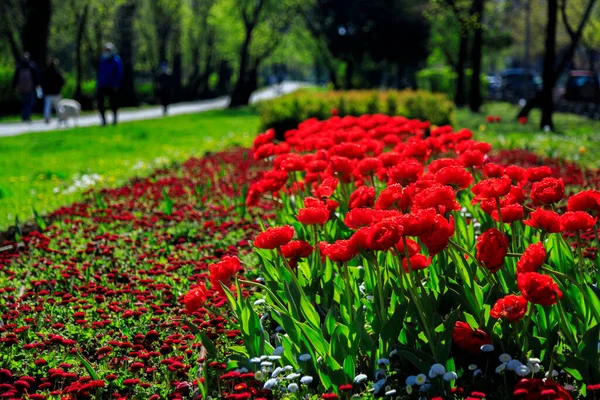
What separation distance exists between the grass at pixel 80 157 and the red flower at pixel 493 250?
4805 mm

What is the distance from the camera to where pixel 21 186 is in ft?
33.2

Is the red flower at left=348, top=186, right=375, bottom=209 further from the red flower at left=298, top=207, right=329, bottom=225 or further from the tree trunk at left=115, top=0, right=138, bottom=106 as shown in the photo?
the tree trunk at left=115, top=0, right=138, bottom=106

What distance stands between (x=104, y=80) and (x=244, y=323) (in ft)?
58.0

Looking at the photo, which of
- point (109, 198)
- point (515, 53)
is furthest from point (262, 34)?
point (515, 53)

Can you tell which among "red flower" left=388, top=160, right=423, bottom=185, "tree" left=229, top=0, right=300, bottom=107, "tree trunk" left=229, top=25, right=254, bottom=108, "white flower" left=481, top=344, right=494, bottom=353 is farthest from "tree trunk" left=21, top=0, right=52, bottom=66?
"white flower" left=481, top=344, right=494, bottom=353

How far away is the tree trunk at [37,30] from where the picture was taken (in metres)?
25.8

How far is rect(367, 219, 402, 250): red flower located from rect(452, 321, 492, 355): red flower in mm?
621

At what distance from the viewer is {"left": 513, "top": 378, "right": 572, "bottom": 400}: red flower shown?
8.38 feet

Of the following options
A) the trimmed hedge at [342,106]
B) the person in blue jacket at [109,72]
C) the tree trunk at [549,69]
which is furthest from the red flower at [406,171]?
the person in blue jacket at [109,72]

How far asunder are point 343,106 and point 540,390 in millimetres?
14550

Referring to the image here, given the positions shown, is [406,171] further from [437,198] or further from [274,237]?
[274,237]

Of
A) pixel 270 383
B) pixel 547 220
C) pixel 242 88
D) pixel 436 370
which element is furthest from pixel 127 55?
pixel 436 370

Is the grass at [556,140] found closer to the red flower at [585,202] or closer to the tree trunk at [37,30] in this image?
the red flower at [585,202]

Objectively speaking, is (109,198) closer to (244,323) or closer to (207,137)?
(244,323)
